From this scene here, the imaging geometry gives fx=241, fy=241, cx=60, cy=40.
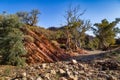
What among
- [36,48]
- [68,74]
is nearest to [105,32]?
[36,48]

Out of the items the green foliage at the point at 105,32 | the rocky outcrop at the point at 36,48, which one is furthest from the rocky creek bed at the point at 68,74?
the green foliage at the point at 105,32

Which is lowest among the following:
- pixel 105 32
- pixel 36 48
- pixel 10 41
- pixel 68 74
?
pixel 68 74

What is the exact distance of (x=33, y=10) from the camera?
40938 millimetres

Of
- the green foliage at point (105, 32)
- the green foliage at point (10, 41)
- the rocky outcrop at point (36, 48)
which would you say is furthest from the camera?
the green foliage at point (105, 32)

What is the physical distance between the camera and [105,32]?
45969 millimetres

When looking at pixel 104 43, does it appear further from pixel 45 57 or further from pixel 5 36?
pixel 5 36

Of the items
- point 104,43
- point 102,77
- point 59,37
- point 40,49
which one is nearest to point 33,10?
point 59,37

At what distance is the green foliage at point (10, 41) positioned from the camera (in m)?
14.4

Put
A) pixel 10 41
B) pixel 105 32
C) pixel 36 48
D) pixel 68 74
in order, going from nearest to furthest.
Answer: pixel 68 74 < pixel 10 41 < pixel 36 48 < pixel 105 32

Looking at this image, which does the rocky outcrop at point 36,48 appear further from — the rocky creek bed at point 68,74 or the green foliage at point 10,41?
the rocky creek bed at point 68,74

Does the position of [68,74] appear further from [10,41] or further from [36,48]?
[36,48]

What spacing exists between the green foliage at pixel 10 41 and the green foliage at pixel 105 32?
31.3 metres

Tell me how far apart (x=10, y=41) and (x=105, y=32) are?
33.5m

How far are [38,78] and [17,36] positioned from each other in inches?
234
